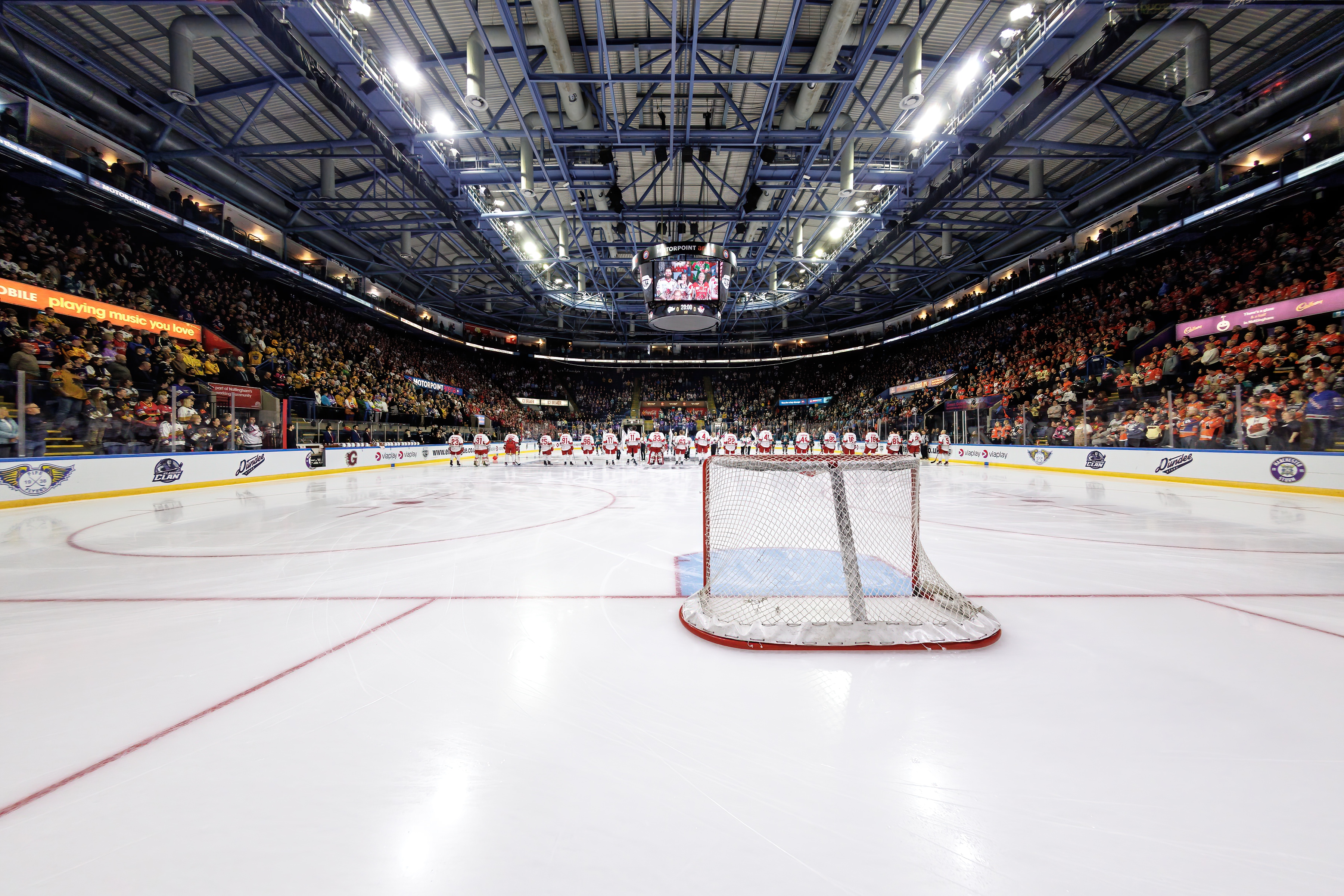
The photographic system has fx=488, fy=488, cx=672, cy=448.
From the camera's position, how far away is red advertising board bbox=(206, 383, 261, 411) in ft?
33.7

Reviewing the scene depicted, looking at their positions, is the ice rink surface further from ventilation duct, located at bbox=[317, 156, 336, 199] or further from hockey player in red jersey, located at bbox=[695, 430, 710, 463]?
hockey player in red jersey, located at bbox=[695, 430, 710, 463]

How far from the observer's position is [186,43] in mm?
8844

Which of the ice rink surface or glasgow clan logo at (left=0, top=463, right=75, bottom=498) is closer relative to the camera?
the ice rink surface

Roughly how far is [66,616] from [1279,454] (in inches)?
603

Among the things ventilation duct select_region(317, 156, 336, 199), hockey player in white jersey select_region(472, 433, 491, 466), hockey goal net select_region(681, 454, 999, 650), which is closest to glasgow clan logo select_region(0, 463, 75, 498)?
hockey player in white jersey select_region(472, 433, 491, 466)

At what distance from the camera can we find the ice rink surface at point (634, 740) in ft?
3.92

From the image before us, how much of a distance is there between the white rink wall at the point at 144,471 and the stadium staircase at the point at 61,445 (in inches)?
2.8

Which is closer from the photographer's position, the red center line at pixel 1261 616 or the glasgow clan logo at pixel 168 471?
the red center line at pixel 1261 616

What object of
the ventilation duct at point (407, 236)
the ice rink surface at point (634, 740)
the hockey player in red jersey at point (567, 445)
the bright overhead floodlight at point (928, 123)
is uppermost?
the ventilation duct at point (407, 236)

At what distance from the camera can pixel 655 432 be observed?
17.3m

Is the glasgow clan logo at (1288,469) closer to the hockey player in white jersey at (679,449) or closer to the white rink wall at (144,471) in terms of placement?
the hockey player in white jersey at (679,449)

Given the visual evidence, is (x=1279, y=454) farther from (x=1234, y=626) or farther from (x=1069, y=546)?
(x=1234, y=626)

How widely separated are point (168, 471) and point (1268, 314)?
82.4 ft

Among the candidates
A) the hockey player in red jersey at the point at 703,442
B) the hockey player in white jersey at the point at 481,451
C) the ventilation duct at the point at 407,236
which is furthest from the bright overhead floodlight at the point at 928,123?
the ventilation duct at the point at 407,236
